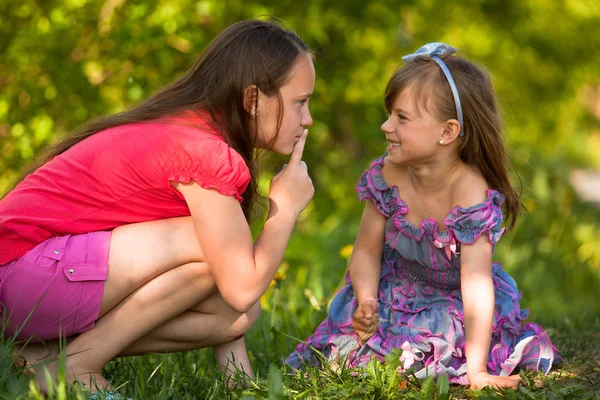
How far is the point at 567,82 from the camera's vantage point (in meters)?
9.31

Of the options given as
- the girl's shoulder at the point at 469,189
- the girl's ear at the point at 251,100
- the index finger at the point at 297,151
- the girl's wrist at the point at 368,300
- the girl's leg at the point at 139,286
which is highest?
the girl's ear at the point at 251,100

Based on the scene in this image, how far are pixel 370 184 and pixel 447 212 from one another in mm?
293

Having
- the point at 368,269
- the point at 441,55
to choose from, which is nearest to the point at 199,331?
the point at 368,269

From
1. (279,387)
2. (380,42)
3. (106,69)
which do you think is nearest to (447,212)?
(279,387)

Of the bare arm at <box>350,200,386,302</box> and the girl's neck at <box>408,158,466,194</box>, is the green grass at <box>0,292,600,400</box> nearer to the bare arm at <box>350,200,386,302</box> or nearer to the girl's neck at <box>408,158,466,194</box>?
the bare arm at <box>350,200,386,302</box>

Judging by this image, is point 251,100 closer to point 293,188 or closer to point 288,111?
point 288,111

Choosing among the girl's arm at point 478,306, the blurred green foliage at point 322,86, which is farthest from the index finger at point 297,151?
the girl's arm at point 478,306

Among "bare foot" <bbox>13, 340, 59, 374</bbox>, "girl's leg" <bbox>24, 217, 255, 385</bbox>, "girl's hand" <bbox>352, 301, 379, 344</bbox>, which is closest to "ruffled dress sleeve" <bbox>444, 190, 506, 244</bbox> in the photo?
"girl's hand" <bbox>352, 301, 379, 344</bbox>

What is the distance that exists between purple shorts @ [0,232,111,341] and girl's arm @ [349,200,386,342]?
837 mm

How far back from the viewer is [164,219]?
2393 millimetres

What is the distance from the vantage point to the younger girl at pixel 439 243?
2502 mm

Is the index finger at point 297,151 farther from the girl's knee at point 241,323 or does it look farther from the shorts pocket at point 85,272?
the shorts pocket at point 85,272

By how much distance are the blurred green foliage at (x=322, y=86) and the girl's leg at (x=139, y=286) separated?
820 millimetres

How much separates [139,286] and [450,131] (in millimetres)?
1055
